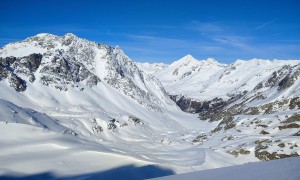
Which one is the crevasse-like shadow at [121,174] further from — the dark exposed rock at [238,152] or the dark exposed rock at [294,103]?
the dark exposed rock at [294,103]

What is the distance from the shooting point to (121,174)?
38.8 m

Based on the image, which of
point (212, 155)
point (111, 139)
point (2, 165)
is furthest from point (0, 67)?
point (2, 165)

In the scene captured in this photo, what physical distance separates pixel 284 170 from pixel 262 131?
2742 inches

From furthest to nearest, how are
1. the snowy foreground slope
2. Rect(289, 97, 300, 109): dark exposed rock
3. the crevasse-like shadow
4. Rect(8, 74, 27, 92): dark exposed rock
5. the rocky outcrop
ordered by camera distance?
1. the rocky outcrop
2. Rect(8, 74, 27, 92): dark exposed rock
3. Rect(289, 97, 300, 109): dark exposed rock
4. the crevasse-like shadow
5. the snowy foreground slope

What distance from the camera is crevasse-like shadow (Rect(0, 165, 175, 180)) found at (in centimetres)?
3522

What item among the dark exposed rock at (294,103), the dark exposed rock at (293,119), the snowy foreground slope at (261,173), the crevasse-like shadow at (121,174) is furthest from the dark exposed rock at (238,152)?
the dark exposed rock at (294,103)

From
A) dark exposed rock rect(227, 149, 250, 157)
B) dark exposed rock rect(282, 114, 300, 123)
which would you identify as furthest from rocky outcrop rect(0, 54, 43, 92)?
dark exposed rock rect(227, 149, 250, 157)

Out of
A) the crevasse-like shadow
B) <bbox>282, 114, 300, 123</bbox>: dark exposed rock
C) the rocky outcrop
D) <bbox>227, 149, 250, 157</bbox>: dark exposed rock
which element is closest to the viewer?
the crevasse-like shadow

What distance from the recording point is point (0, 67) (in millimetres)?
173000

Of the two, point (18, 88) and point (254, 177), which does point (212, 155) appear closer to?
point (254, 177)

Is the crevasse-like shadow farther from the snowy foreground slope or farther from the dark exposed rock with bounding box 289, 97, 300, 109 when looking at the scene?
the dark exposed rock with bounding box 289, 97, 300, 109

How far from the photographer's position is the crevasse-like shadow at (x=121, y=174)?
35219 millimetres

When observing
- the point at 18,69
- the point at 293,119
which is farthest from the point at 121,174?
the point at 18,69

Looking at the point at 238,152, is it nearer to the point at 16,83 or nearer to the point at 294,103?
the point at 294,103
